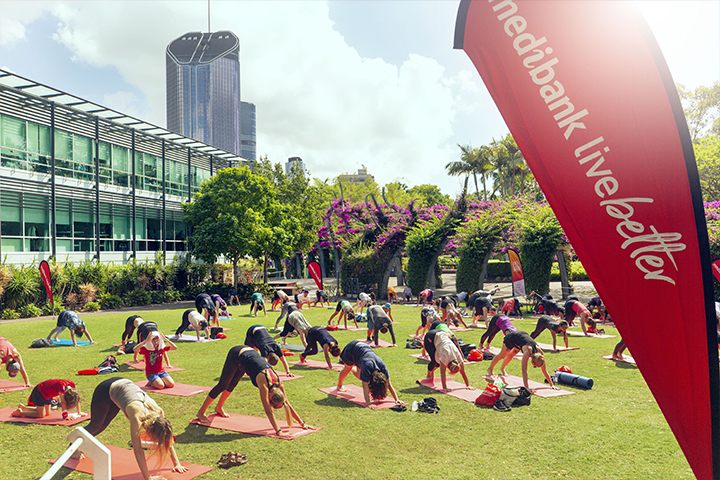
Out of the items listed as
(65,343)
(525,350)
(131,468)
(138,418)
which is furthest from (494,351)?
(65,343)

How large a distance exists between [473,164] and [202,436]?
57103mm

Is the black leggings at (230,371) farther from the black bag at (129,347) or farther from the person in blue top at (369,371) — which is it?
the black bag at (129,347)

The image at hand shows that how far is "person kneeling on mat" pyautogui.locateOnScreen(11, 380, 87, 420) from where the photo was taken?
26.5 ft

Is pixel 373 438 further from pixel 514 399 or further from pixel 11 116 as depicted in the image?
pixel 11 116

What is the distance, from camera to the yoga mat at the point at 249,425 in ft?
25.5

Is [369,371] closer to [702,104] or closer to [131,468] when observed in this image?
[131,468]

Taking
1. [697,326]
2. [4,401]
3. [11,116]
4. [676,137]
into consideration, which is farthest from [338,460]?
[11,116]

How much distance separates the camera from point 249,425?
816cm

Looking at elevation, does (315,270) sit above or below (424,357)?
above

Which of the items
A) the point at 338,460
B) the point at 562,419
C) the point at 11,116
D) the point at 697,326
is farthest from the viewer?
the point at 11,116

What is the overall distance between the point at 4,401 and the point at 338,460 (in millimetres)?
7242

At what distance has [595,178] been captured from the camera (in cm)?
323

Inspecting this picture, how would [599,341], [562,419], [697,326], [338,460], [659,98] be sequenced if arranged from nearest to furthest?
[659,98] < [697,326] < [338,460] < [562,419] < [599,341]

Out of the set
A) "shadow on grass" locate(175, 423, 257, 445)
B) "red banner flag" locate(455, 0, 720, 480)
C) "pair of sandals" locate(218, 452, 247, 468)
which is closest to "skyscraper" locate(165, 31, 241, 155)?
"shadow on grass" locate(175, 423, 257, 445)
